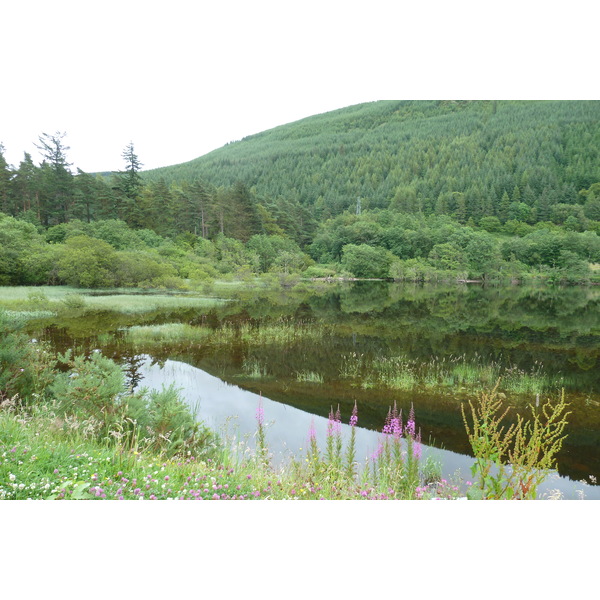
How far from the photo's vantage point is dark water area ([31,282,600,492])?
741cm

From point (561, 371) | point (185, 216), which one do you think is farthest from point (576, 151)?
point (561, 371)

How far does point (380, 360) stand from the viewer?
1098cm

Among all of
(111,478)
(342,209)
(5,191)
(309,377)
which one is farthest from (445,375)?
(342,209)

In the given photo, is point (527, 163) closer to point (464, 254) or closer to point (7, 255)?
point (464, 254)

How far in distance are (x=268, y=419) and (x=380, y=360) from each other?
4.99 metres

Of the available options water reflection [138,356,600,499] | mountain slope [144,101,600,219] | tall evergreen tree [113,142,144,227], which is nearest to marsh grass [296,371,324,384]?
water reflection [138,356,600,499]

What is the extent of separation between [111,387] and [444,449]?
16.0ft

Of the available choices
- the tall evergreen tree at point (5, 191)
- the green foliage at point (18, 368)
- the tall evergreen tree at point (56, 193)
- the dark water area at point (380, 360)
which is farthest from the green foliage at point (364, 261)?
the green foliage at point (18, 368)

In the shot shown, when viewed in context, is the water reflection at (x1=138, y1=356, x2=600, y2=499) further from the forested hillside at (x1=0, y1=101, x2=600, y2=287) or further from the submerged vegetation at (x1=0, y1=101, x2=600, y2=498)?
the forested hillside at (x1=0, y1=101, x2=600, y2=287)

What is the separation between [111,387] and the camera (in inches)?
168

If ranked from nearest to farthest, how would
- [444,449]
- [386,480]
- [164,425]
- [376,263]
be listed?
1. [386,480]
2. [164,425]
3. [444,449]
4. [376,263]

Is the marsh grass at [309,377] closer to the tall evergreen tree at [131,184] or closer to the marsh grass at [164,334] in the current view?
the marsh grass at [164,334]

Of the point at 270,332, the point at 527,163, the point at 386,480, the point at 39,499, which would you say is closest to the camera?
the point at 39,499

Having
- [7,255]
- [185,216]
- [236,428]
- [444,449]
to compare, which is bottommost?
[444,449]
